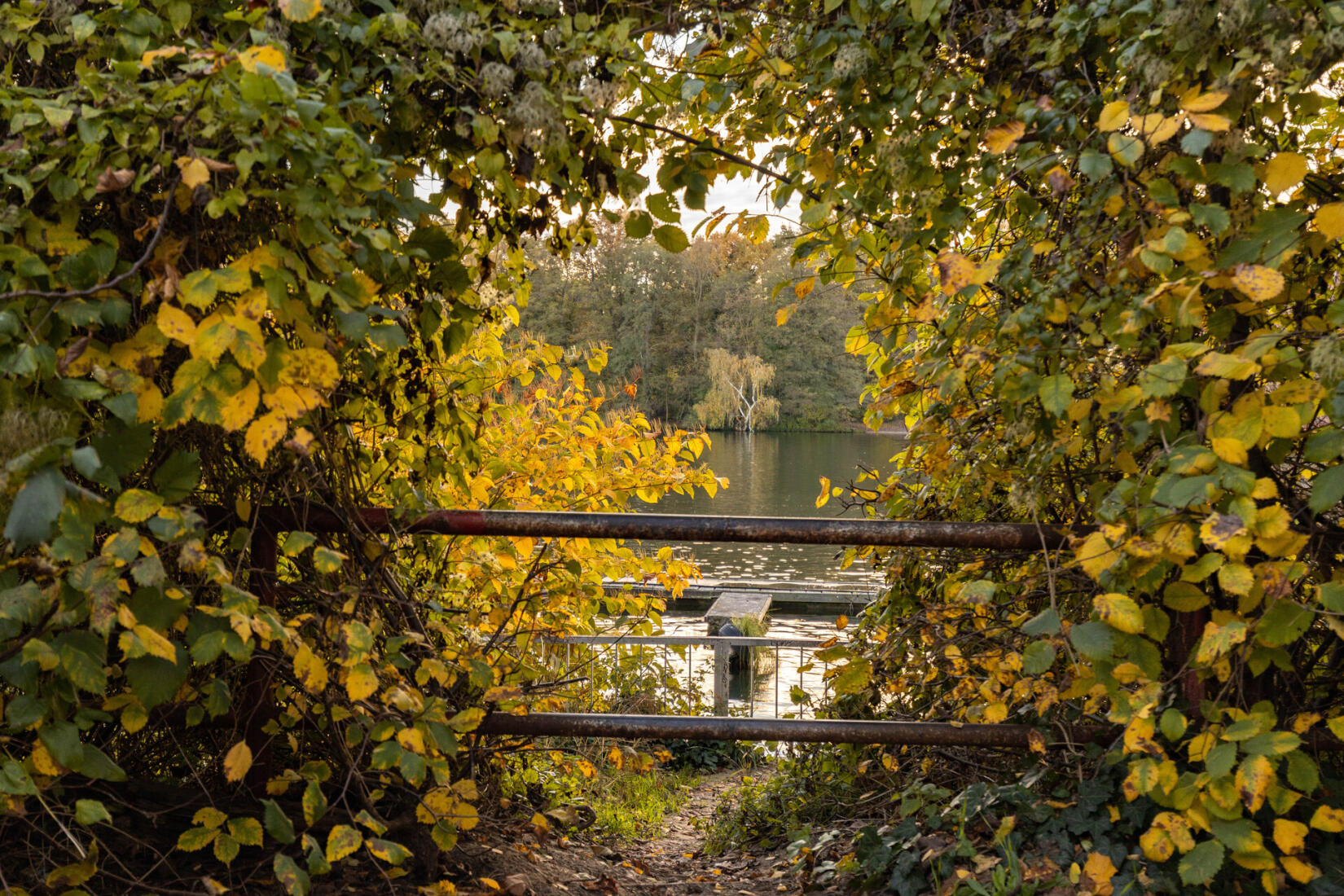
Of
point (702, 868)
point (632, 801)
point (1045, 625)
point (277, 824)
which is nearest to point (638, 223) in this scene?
point (1045, 625)

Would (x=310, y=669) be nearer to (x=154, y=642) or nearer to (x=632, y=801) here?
(x=154, y=642)

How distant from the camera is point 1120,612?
1435 millimetres

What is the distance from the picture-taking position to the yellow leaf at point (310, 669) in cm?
139

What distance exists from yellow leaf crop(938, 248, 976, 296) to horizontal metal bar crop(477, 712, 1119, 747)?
0.94 metres

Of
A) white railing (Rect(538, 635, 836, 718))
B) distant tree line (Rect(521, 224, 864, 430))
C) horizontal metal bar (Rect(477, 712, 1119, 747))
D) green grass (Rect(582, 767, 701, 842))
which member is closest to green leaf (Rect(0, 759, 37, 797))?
horizontal metal bar (Rect(477, 712, 1119, 747))

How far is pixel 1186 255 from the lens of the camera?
144 centimetres

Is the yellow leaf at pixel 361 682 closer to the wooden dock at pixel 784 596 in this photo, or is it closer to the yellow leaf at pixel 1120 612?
the yellow leaf at pixel 1120 612

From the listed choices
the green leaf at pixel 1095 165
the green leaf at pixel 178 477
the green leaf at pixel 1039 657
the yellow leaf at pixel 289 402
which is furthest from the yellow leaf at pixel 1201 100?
the green leaf at pixel 178 477

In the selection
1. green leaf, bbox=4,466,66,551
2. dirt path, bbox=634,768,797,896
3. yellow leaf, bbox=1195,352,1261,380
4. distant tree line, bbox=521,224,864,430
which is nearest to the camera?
green leaf, bbox=4,466,66,551

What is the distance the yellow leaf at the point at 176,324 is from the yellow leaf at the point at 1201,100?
151 centimetres

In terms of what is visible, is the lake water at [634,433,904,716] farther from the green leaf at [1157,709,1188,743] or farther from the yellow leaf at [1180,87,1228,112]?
the yellow leaf at [1180,87,1228,112]

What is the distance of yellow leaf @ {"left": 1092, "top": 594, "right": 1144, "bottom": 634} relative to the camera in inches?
55.9

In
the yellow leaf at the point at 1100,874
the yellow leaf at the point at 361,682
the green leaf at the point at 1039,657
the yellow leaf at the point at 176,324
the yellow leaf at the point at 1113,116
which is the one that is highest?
the yellow leaf at the point at 1113,116

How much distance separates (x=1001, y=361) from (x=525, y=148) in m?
1.02
